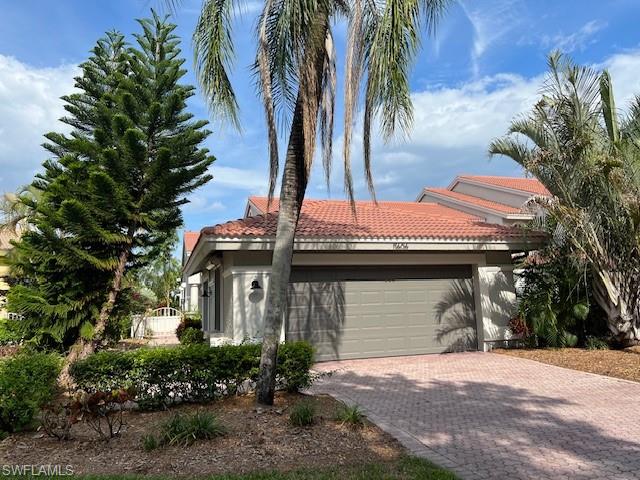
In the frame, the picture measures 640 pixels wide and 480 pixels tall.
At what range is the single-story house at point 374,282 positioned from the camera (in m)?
10.9

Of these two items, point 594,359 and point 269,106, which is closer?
point 269,106

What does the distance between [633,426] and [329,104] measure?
5.89m

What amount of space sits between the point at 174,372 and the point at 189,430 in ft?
5.76

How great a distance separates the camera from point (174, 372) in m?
6.79

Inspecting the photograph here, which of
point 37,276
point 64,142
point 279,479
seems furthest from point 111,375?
point 64,142

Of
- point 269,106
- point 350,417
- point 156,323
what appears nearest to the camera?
point 350,417

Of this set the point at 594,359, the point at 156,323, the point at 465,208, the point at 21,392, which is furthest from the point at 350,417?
the point at 156,323

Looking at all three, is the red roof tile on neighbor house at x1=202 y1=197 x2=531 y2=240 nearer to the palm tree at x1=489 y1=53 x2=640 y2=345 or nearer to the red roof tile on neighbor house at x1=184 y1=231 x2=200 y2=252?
the palm tree at x1=489 y1=53 x2=640 y2=345

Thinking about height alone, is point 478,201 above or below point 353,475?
above

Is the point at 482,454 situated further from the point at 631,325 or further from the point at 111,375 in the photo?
the point at 631,325

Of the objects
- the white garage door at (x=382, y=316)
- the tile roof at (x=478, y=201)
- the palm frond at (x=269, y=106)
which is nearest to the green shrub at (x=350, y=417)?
the palm frond at (x=269, y=106)

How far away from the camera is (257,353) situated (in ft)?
23.6

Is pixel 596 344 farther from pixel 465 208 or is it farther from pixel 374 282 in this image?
pixel 465 208

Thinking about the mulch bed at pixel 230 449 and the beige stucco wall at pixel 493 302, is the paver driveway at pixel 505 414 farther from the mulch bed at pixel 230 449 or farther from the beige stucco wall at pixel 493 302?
the beige stucco wall at pixel 493 302
